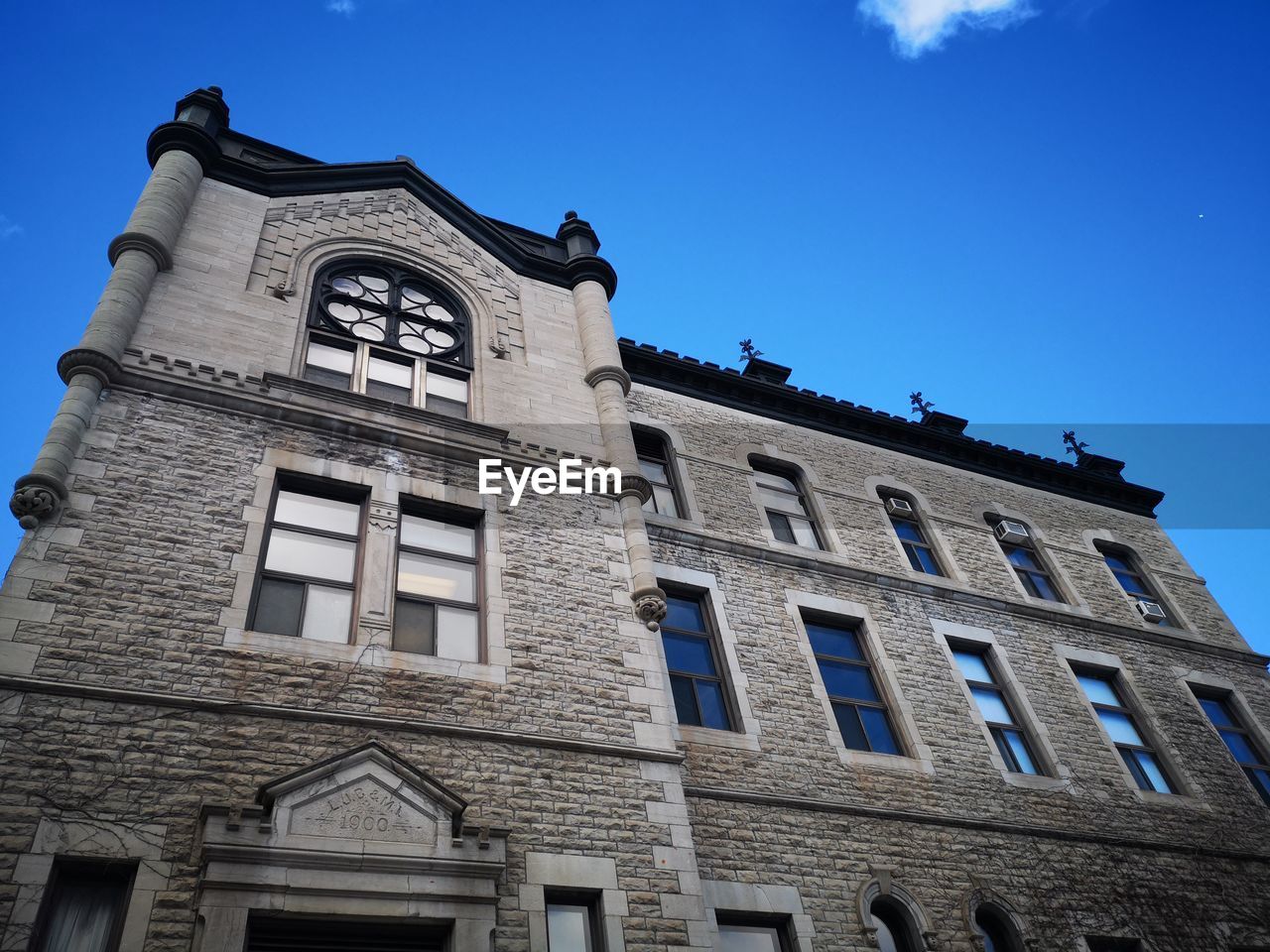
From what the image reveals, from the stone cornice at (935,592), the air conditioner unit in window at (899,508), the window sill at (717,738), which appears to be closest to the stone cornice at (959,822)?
the window sill at (717,738)

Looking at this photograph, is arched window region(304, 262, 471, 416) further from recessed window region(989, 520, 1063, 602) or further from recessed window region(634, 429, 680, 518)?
recessed window region(989, 520, 1063, 602)

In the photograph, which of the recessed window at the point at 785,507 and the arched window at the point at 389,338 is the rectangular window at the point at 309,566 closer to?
the arched window at the point at 389,338

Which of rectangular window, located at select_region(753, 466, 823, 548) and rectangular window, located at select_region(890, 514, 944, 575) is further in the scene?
rectangular window, located at select_region(890, 514, 944, 575)

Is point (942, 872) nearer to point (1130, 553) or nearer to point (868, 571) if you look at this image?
point (868, 571)

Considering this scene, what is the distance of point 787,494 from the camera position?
16.5 meters

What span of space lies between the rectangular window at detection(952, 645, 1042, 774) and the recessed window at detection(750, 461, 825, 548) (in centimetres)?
296

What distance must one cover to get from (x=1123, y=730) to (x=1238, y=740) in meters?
2.96

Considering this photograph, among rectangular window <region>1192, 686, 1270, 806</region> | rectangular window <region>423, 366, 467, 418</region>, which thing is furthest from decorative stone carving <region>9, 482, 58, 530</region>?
rectangular window <region>1192, 686, 1270, 806</region>

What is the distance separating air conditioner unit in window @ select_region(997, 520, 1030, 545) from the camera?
18.3 m

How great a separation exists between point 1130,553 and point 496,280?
14668 mm

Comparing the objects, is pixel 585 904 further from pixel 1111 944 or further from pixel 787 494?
pixel 787 494

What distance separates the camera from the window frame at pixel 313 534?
30.3 feet

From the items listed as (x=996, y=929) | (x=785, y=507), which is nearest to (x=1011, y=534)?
(x=785, y=507)

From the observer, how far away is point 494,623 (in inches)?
390
